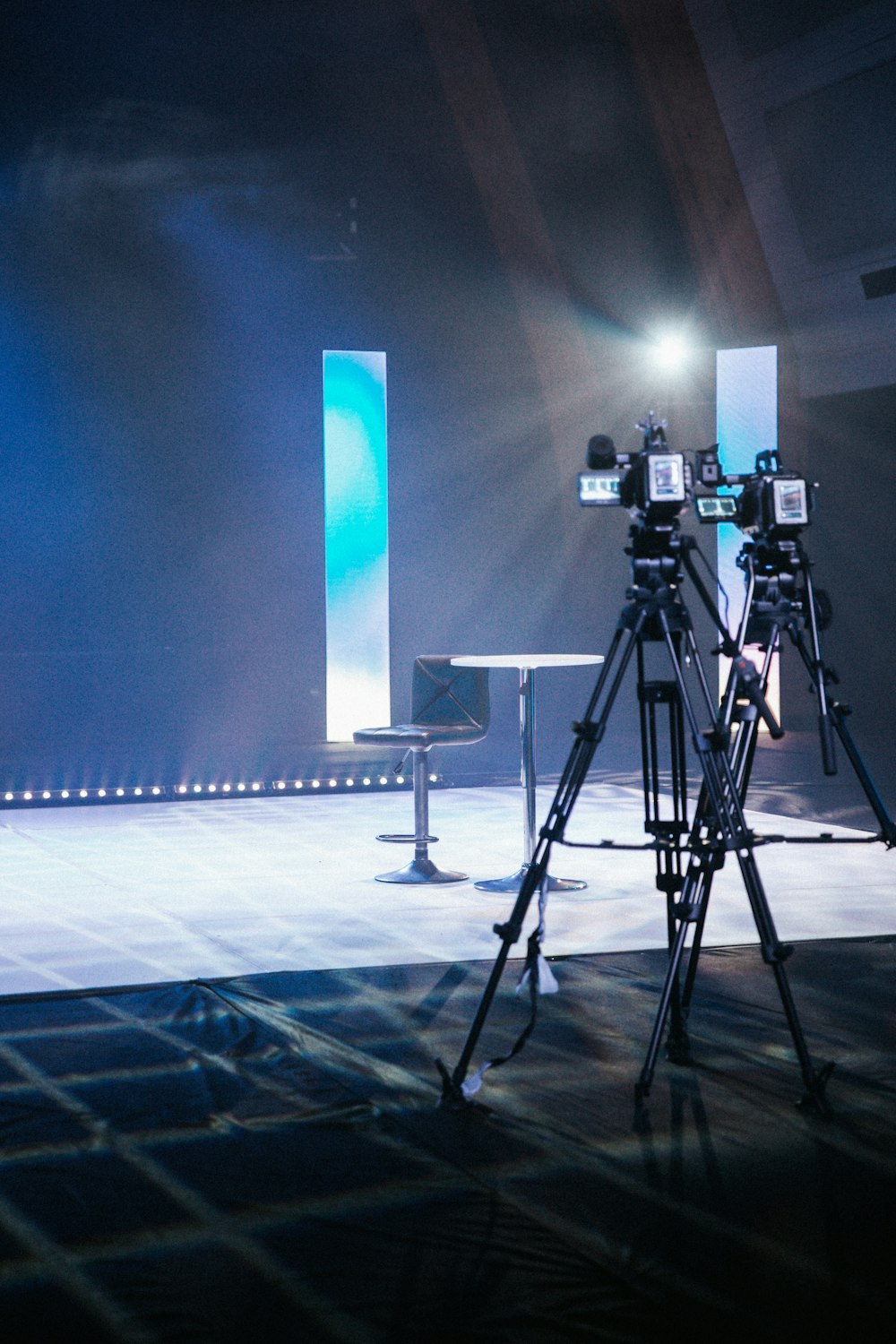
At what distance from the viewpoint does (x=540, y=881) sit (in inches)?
107

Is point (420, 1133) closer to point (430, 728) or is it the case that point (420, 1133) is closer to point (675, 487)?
point (675, 487)

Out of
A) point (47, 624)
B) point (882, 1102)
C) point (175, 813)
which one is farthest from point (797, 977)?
point (47, 624)

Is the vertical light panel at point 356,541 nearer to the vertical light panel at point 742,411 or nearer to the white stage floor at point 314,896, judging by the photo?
the white stage floor at point 314,896

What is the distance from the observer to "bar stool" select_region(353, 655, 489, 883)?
499cm

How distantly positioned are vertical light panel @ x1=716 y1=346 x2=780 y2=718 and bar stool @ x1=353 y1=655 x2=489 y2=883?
362 centimetres

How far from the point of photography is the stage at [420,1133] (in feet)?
6.06

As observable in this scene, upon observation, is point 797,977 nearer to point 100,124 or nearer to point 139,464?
point 139,464

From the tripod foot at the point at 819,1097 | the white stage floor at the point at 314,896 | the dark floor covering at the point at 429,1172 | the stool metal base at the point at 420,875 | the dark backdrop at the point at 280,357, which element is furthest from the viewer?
the dark backdrop at the point at 280,357

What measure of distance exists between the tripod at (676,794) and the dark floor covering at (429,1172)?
15 centimetres

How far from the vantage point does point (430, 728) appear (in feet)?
16.9

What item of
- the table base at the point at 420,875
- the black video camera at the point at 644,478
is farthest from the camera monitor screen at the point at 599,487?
the table base at the point at 420,875

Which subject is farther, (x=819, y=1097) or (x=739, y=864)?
(x=739, y=864)

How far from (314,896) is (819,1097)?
95.6 inches

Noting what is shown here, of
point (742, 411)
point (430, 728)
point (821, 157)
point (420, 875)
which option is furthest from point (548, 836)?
point (742, 411)
